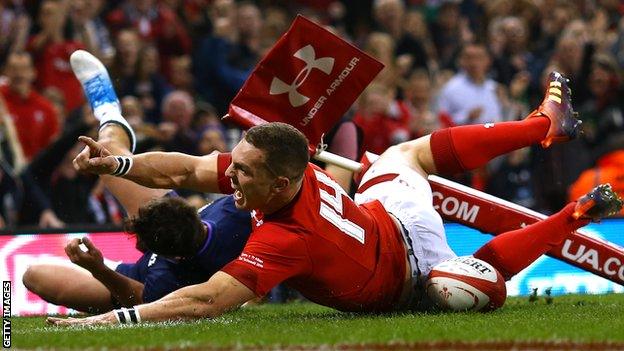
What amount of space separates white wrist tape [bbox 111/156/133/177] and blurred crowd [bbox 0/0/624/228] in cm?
512

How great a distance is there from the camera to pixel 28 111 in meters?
14.4

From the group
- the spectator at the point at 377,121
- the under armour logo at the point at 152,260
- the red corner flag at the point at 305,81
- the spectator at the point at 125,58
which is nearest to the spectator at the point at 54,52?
the spectator at the point at 125,58

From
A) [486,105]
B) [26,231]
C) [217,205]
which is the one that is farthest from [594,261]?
[486,105]

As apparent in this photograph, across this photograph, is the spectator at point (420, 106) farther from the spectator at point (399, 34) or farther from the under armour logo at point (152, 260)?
the under armour logo at point (152, 260)

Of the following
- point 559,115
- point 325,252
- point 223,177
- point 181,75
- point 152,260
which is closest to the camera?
point 325,252

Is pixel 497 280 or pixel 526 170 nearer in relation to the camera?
pixel 497 280

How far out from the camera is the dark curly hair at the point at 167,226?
846 centimetres

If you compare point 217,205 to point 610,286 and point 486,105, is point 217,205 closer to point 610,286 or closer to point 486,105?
point 610,286

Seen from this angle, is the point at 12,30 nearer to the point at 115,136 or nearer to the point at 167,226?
the point at 115,136

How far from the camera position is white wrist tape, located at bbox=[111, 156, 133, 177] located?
27.0 ft

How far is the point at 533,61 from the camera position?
17.3 m

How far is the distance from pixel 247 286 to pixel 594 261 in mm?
3174

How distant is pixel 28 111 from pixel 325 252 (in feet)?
23.3

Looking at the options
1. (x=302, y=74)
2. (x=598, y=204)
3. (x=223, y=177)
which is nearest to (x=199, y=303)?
(x=223, y=177)
